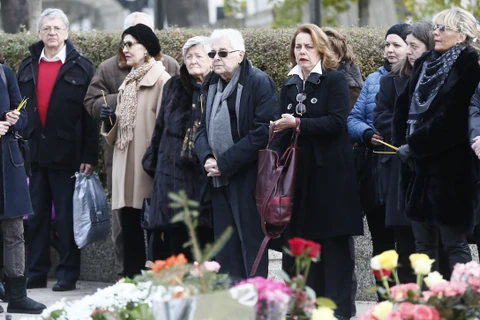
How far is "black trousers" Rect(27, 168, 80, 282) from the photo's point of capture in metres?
9.56

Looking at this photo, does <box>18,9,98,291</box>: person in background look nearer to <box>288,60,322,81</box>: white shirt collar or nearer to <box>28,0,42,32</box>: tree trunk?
<box>288,60,322,81</box>: white shirt collar

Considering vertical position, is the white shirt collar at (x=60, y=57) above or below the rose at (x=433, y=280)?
above

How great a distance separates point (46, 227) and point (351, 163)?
133 inches

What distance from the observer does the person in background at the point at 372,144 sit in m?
7.70

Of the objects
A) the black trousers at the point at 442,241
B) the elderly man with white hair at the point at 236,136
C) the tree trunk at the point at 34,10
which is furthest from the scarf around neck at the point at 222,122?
the tree trunk at the point at 34,10

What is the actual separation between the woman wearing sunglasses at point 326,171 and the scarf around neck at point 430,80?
2.28ft

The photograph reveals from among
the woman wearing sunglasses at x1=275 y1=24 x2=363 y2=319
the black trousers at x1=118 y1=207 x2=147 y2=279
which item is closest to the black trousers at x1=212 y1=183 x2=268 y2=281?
the woman wearing sunglasses at x1=275 y1=24 x2=363 y2=319

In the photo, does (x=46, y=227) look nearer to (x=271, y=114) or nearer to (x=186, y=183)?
(x=186, y=183)

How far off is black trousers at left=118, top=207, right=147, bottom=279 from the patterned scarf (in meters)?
0.60

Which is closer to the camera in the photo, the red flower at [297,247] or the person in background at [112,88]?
the red flower at [297,247]

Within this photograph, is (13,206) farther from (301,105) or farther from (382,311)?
(382,311)

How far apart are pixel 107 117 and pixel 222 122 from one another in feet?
5.12

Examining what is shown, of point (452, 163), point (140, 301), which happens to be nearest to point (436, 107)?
point (452, 163)

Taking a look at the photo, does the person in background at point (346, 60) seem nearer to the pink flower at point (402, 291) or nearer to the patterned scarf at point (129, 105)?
the patterned scarf at point (129, 105)
